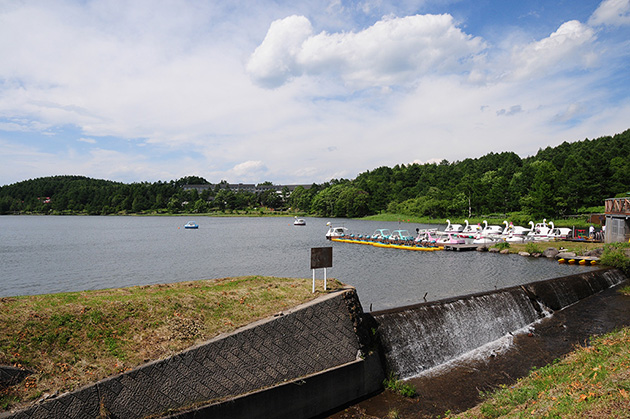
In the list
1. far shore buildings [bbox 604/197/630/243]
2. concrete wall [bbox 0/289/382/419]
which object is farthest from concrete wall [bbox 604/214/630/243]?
concrete wall [bbox 0/289/382/419]

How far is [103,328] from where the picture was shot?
9.15 m

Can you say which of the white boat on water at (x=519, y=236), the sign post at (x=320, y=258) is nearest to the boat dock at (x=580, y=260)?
the white boat on water at (x=519, y=236)

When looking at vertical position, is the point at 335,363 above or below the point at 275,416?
above

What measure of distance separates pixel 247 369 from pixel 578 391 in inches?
285

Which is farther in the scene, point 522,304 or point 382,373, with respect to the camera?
point 522,304

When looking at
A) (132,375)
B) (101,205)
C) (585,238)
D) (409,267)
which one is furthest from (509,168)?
(101,205)

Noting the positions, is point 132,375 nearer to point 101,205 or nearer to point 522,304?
point 522,304

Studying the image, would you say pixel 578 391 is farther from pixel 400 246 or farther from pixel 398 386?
pixel 400 246

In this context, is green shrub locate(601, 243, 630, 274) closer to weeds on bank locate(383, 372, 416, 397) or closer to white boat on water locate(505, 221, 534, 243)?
white boat on water locate(505, 221, 534, 243)

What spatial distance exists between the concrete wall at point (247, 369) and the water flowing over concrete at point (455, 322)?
1.71 metres

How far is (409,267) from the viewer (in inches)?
1372

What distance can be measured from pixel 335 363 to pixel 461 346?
269 inches

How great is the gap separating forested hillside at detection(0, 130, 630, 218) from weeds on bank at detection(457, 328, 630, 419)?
223 ft

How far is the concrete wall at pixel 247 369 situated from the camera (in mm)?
7770
